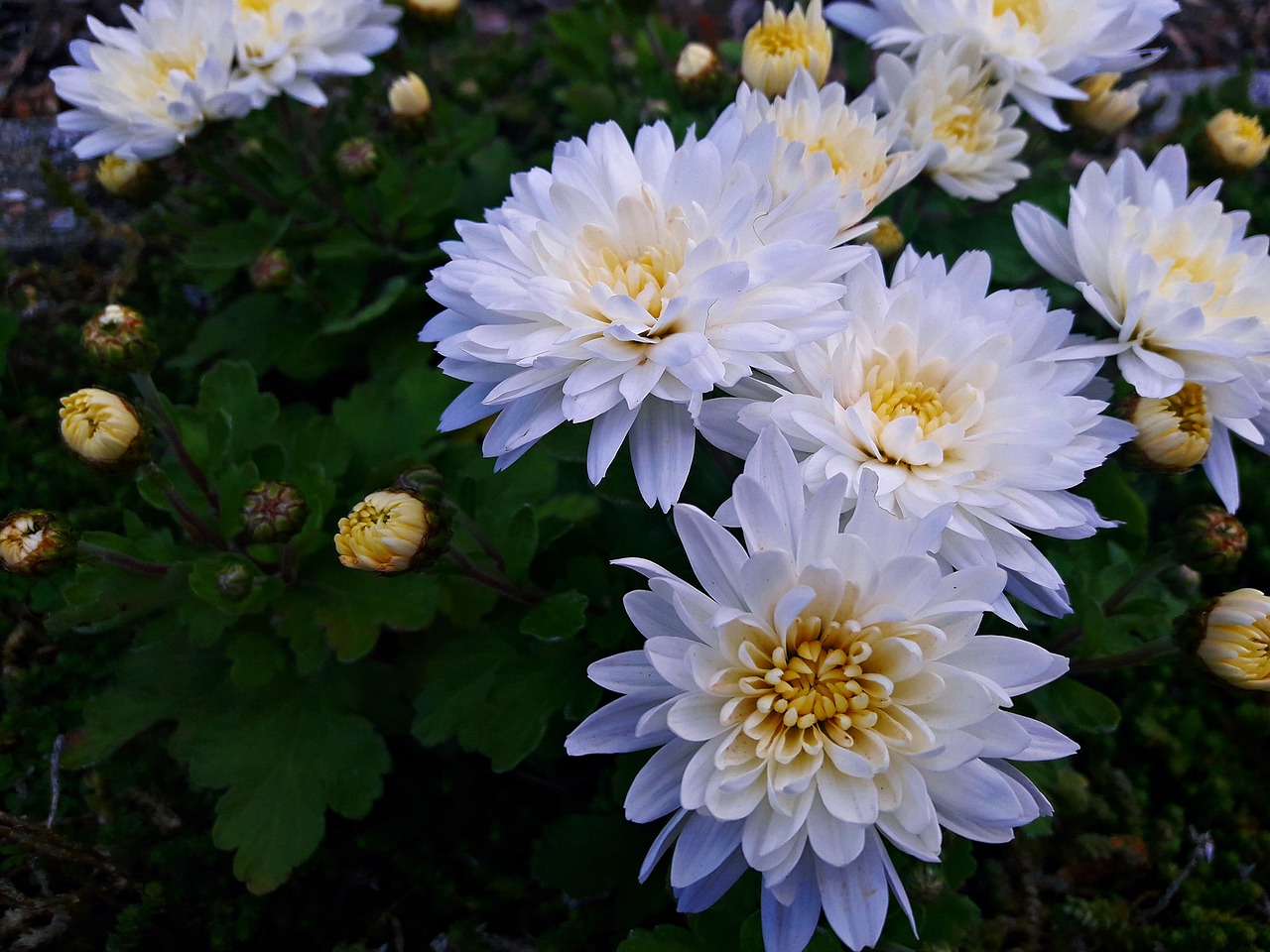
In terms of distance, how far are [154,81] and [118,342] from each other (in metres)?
1.04

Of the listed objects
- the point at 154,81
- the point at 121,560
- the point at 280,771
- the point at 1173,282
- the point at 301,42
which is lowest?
the point at 280,771

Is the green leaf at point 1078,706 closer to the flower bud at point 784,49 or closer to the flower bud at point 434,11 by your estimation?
the flower bud at point 784,49

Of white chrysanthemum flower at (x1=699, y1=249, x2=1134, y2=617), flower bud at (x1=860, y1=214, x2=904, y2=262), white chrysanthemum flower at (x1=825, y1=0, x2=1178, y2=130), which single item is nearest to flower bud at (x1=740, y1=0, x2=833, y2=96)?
white chrysanthemum flower at (x1=825, y1=0, x2=1178, y2=130)

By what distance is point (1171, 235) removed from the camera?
1.78 meters

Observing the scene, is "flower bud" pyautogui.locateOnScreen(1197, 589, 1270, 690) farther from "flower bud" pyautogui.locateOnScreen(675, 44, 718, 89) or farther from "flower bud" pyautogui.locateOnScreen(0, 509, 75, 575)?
"flower bud" pyautogui.locateOnScreen(0, 509, 75, 575)

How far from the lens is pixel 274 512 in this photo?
184cm

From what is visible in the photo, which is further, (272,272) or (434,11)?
(434,11)

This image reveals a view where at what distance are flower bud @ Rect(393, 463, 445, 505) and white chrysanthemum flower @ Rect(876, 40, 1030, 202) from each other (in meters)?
1.26

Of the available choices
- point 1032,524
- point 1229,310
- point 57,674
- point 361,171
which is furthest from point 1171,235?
point 57,674

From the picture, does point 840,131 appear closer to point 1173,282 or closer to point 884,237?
point 884,237

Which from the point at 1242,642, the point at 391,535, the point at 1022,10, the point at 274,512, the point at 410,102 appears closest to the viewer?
the point at 1242,642

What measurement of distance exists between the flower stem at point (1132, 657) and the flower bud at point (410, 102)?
7.73ft

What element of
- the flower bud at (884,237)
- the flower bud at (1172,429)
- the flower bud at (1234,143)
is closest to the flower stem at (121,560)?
the flower bud at (884,237)

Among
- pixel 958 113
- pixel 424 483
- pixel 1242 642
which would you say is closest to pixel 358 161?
pixel 424 483
